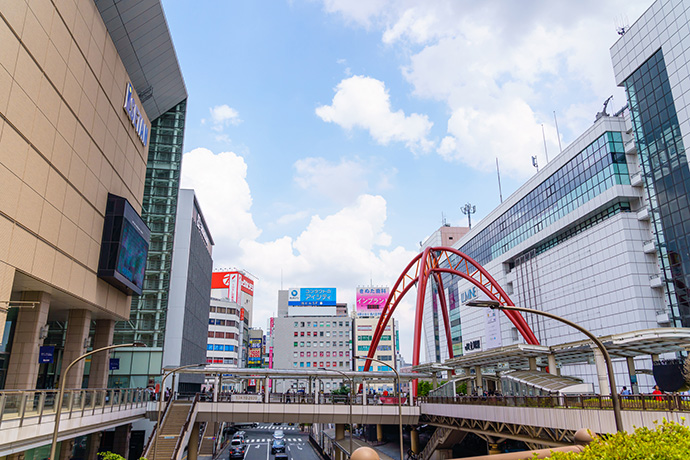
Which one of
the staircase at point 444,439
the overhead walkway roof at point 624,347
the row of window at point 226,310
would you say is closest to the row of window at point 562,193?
the overhead walkway roof at point 624,347

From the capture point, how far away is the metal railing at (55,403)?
72.9ft

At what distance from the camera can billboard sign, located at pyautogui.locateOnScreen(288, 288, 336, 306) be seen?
159 metres

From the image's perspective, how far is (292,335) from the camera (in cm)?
15475

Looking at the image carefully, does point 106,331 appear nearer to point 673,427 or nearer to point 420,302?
point 420,302

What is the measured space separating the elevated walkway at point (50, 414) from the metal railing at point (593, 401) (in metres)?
27.1

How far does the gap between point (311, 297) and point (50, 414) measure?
13436cm

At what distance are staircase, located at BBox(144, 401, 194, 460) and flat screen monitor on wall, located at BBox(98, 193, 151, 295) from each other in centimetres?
1152

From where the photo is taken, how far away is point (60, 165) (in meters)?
31.5

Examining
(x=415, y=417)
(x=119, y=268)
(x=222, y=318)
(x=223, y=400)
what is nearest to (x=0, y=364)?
(x=119, y=268)

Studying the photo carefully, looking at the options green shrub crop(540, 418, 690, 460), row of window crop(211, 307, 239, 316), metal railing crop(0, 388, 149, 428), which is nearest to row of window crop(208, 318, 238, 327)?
row of window crop(211, 307, 239, 316)

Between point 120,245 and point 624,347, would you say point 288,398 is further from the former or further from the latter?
point 624,347

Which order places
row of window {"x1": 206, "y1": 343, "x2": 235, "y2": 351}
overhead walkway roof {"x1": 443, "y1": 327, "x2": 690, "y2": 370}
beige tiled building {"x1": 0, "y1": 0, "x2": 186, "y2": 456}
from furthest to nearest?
row of window {"x1": 206, "y1": 343, "x2": 235, "y2": 351}
beige tiled building {"x1": 0, "y1": 0, "x2": 186, "y2": 456}
overhead walkway roof {"x1": 443, "y1": 327, "x2": 690, "y2": 370}

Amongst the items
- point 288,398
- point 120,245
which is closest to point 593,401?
point 288,398

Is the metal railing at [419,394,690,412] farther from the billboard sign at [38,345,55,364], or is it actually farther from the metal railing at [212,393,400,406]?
the billboard sign at [38,345,55,364]
